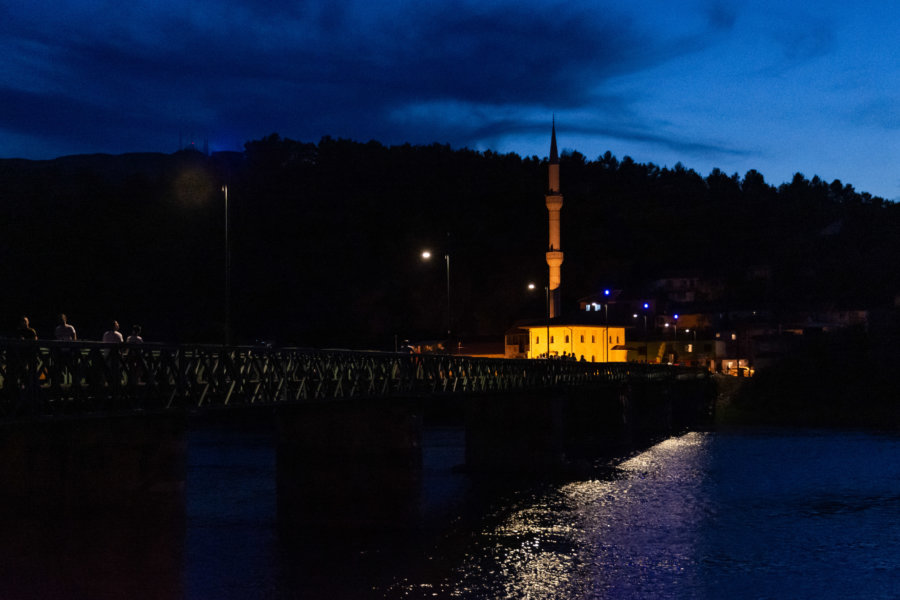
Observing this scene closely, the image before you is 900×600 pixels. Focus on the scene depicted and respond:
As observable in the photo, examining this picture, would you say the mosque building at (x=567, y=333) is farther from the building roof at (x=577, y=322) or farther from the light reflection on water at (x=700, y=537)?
the light reflection on water at (x=700, y=537)

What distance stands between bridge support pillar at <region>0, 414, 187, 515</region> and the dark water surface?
99 centimetres

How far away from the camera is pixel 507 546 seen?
4022cm

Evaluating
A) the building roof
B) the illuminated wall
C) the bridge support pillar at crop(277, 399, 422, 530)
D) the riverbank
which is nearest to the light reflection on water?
the bridge support pillar at crop(277, 399, 422, 530)

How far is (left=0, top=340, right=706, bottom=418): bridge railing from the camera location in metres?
24.3

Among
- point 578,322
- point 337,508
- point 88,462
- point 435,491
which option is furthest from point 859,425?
point 88,462

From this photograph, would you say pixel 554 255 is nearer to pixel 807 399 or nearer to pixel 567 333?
pixel 567 333

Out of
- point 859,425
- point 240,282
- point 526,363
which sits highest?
point 240,282

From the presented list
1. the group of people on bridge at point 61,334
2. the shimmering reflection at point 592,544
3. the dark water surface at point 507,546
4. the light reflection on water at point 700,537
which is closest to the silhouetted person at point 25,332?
the group of people on bridge at point 61,334

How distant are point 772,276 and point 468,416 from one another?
13841cm

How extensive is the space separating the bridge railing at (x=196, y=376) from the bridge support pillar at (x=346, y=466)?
157cm

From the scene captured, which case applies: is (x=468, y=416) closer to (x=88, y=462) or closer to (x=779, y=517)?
(x=779, y=517)

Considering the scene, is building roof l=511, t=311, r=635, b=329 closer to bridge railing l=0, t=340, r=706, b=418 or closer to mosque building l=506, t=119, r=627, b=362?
mosque building l=506, t=119, r=627, b=362

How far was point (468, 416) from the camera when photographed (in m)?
65.1

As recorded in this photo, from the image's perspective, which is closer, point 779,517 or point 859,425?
point 779,517
